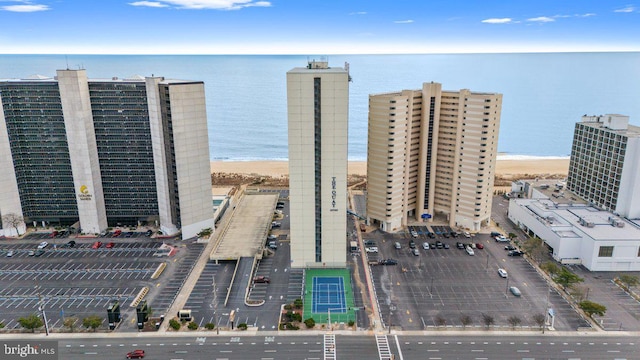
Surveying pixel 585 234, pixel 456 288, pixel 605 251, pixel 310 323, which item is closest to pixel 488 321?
pixel 456 288

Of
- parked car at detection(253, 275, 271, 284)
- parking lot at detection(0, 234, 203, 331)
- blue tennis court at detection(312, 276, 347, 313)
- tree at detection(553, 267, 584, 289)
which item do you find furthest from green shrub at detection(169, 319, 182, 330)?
tree at detection(553, 267, 584, 289)

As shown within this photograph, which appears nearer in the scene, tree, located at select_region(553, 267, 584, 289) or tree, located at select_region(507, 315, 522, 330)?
tree, located at select_region(507, 315, 522, 330)

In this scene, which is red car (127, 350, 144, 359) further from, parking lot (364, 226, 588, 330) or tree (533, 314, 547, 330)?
tree (533, 314, 547, 330)

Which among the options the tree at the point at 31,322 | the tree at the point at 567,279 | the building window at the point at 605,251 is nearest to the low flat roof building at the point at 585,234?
the building window at the point at 605,251

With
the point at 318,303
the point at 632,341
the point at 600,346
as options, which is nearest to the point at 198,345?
the point at 318,303

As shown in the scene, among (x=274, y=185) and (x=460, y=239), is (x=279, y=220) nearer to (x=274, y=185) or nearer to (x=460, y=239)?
(x=274, y=185)

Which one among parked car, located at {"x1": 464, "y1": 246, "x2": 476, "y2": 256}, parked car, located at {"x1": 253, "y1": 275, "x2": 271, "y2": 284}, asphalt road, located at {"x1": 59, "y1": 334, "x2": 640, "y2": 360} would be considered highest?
parked car, located at {"x1": 464, "y1": 246, "x2": 476, "y2": 256}
